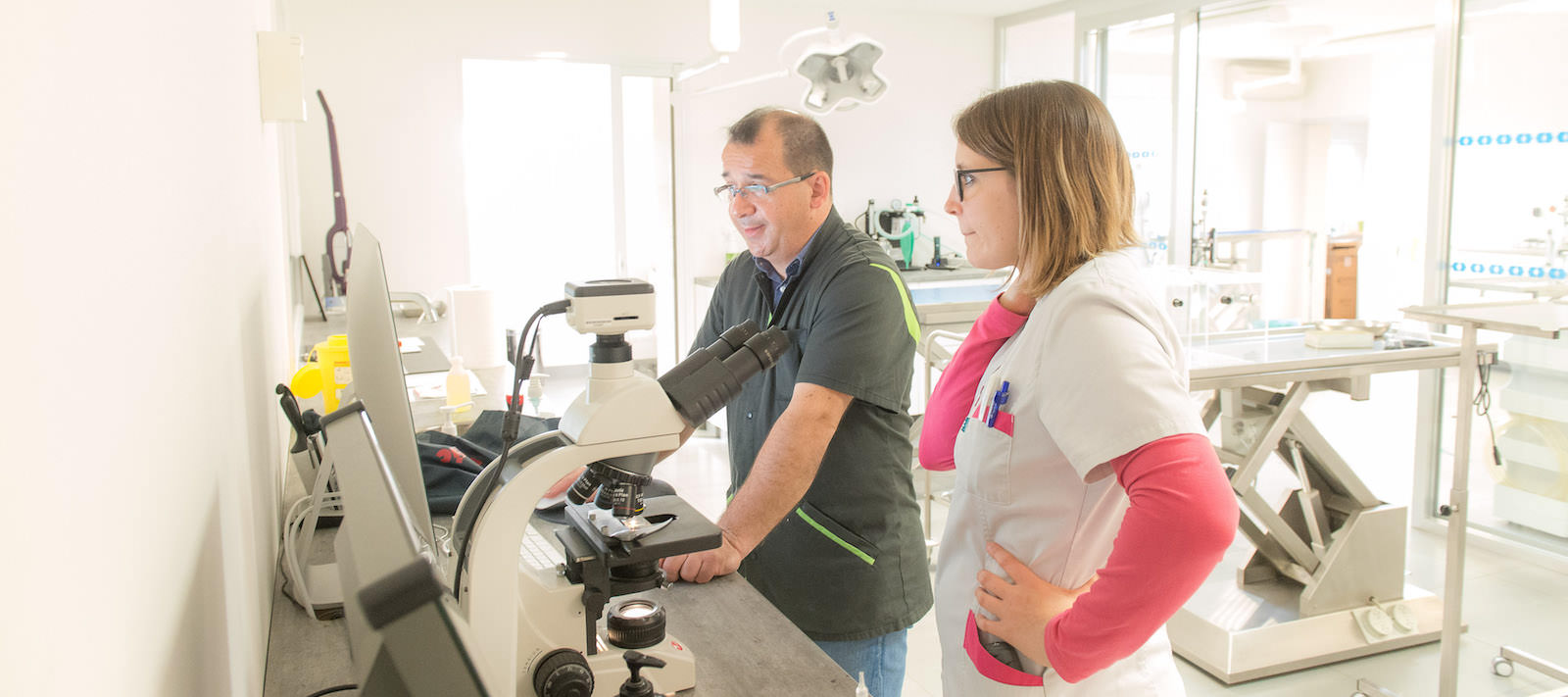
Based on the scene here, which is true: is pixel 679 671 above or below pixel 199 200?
below

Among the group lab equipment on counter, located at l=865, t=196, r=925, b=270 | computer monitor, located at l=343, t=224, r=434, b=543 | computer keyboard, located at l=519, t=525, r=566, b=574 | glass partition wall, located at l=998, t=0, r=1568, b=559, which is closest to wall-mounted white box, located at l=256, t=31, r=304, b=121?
computer keyboard, located at l=519, t=525, r=566, b=574

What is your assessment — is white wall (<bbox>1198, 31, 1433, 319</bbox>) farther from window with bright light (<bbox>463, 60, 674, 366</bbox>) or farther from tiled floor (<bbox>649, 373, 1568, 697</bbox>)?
window with bright light (<bbox>463, 60, 674, 366</bbox>)

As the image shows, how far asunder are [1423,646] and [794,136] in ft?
9.46

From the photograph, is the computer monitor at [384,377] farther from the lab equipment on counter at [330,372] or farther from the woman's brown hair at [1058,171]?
the lab equipment on counter at [330,372]

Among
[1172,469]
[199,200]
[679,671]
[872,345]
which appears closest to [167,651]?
[199,200]

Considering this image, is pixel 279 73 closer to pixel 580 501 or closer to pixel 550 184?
pixel 580 501

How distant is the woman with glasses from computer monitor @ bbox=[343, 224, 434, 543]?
640 mm

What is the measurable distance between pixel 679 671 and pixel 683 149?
537 centimetres

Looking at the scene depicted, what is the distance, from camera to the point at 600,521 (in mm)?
1055

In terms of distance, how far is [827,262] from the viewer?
1739 millimetres

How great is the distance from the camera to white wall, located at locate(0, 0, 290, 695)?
33 centimetres

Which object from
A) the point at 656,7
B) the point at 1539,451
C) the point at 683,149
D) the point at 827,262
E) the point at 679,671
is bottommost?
the point at 1539,451

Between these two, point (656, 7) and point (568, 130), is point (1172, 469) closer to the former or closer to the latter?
point (656, 7)

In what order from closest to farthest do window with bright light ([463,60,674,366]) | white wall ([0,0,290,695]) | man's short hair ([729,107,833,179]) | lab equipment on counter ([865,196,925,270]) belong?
white wall ([0,0,290,695]), man's short hair ([729,107,833,179]), lab equipment on counter ([865,196,925,270]), window with bright light ([463,60,674,366])
